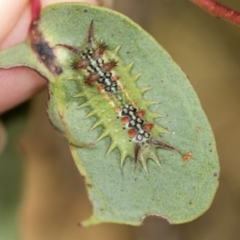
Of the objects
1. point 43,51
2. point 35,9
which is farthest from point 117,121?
point 35,9

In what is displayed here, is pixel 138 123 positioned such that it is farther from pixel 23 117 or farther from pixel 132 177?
pixel 23 117

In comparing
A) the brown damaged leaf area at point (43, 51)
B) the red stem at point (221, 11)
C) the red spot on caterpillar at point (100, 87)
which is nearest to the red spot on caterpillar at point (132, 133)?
the red spot on caterpillar at point (100, 87)

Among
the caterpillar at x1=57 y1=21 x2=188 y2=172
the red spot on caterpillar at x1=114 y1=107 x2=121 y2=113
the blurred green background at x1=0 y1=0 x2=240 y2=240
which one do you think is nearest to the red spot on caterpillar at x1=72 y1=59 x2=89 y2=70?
the caterpillar at x1=57 y1=21 x2=188 y2=172

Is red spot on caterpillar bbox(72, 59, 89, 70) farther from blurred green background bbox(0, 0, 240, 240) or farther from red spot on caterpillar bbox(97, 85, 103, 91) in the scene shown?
blurred green background bbox(0, 0, 240, 240)

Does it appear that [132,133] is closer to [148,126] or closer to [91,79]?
[148,126]

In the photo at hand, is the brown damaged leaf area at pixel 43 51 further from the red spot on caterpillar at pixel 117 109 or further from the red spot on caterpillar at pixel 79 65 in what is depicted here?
the red spot on caterpillar at pixel 117 109

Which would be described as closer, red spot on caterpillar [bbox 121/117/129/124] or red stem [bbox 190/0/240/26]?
red stem [bbox 190/0/240/26]
